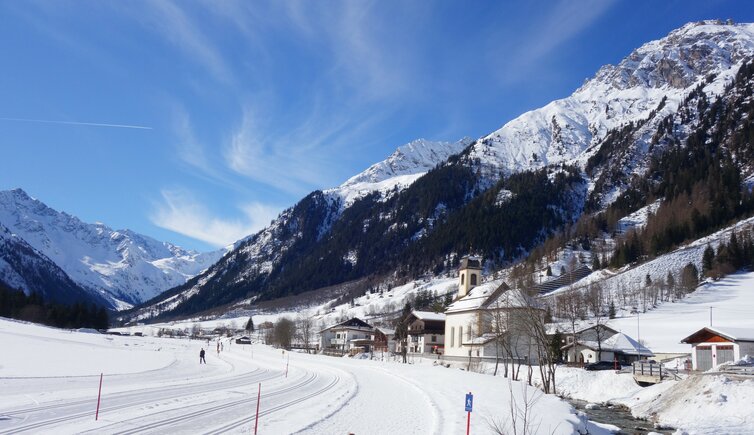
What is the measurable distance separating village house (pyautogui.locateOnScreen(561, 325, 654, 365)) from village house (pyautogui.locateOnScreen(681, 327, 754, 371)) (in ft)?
38.8

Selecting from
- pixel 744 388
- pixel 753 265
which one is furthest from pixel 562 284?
pixel 744 388

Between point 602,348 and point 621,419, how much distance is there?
35.8 metres

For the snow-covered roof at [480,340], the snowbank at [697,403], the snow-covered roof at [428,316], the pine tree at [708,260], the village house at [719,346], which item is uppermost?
the pine tree at [708,260]

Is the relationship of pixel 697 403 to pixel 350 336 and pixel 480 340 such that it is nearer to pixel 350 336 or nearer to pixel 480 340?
pixel 480 340

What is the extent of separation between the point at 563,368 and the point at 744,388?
85.7 ft

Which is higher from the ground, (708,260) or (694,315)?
(708,260)

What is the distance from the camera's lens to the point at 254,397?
26609 mm

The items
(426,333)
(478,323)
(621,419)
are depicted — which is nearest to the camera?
(621,419)

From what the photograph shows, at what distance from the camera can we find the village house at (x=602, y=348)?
6575cm

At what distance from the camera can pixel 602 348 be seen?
66062 millimetres

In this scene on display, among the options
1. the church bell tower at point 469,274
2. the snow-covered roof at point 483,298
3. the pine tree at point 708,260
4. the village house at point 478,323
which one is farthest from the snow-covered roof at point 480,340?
the pine tree at point 708,260

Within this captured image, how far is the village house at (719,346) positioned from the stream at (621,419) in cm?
1600

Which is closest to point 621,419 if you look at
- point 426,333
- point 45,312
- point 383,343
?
point 426,333

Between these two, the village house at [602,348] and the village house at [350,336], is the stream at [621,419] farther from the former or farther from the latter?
the village house at [350,336]
